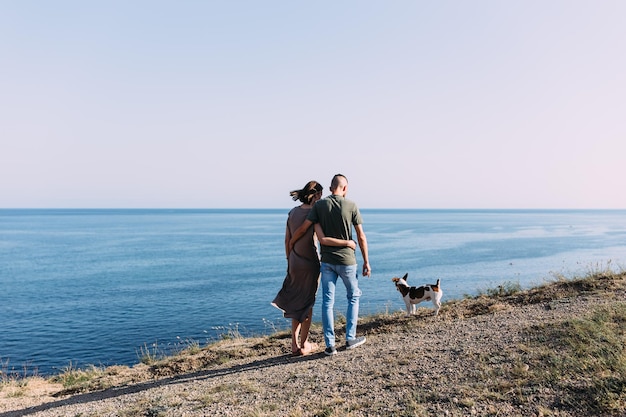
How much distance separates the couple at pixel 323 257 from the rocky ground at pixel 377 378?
1.74 ft

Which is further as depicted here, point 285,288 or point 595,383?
point 285,288

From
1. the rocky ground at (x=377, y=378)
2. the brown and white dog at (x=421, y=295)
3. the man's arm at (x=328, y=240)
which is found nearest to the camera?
the rocky ground at (x=377, y=378)

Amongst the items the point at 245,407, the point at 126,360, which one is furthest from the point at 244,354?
the point at 126,360

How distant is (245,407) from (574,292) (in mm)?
7416

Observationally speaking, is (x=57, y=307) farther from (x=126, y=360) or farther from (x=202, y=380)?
(x=202, y=380)

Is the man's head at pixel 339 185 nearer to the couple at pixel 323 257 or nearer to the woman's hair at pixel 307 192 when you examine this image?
the couple at pixel 323 257

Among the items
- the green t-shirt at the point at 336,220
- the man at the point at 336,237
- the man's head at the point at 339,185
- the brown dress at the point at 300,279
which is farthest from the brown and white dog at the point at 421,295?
the man's head at the point at 339,185

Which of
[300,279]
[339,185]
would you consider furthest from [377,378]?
[339,185]

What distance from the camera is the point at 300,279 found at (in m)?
7.50

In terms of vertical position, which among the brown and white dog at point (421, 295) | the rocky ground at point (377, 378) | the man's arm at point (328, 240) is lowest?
the rocky ground at point (377, 378)

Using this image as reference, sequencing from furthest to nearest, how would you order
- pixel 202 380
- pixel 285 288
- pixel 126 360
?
1. pixel 126 360
2. pixel 285 288
3. pixel 202 380

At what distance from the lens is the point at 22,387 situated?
8.75 m

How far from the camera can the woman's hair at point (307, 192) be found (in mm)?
7281

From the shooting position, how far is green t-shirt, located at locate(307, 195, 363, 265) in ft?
22.4
